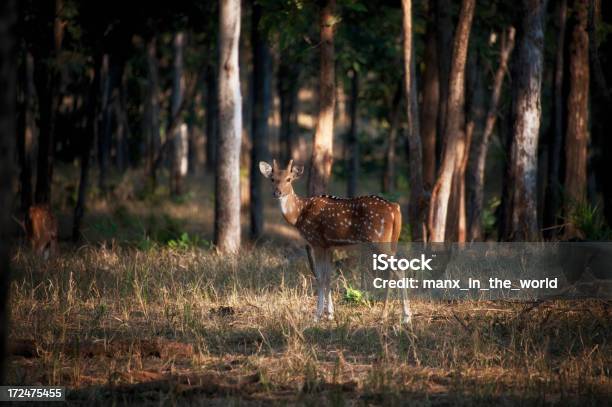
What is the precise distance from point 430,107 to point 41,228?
904cm

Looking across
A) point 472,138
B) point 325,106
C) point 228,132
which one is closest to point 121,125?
A: point 472,138

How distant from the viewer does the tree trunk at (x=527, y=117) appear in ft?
57.8

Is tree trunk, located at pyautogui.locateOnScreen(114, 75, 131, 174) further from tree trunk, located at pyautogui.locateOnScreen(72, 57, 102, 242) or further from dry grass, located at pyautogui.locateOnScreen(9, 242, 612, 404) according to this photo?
dry grass, located at pyautogui.locateOnScreen(9, 242, 612, 404)

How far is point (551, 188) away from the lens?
65.6ft

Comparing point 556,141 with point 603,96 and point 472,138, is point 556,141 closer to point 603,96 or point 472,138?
point 472,138

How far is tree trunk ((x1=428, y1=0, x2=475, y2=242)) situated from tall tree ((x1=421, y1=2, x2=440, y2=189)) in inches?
179

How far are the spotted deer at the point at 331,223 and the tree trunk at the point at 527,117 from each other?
672 centimetres

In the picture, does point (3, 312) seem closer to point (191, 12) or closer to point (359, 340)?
point (359, 340)

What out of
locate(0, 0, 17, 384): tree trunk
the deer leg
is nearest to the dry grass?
the deer leg

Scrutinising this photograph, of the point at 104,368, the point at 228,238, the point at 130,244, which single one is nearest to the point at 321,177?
the point at 228,238

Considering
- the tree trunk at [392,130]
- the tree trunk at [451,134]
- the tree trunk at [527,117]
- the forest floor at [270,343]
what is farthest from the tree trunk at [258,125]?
the forest floor at [270,343]

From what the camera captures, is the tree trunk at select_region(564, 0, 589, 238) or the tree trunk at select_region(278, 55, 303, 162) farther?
the tree trunk at select_region(278, 55, 303, 162)

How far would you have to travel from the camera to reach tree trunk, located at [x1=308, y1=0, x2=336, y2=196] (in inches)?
669

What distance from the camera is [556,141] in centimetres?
2186
